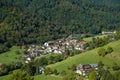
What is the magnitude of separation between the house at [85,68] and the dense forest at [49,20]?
37.1 metres

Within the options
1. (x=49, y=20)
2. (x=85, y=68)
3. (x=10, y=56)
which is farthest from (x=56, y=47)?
(x=49, y=20)

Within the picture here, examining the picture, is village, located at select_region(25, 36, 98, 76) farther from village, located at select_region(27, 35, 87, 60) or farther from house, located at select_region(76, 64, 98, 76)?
house, located at select_region(76, 64, 98, 76)

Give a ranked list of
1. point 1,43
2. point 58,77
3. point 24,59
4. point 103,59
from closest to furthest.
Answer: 1. point 58,77
2. point 103,59
3. point 24,59
4. point 1,43

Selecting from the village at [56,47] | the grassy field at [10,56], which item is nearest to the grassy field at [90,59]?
the grassy field at [10,56]

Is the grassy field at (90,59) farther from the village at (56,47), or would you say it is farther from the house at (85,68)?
the village at (56,47)

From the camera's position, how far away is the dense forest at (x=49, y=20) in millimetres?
125688

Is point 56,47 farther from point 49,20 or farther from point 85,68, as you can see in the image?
point 49,20

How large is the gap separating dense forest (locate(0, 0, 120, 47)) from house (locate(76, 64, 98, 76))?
122ft

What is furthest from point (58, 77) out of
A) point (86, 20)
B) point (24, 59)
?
point (86, 20)

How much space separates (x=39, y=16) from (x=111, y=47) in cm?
8394

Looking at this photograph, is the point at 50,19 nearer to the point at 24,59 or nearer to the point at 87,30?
the point at 87,30

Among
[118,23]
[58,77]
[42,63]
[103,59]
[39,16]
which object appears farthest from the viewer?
[118,23]

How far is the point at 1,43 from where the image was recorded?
372ft

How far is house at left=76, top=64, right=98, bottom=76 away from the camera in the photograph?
72000 mm
